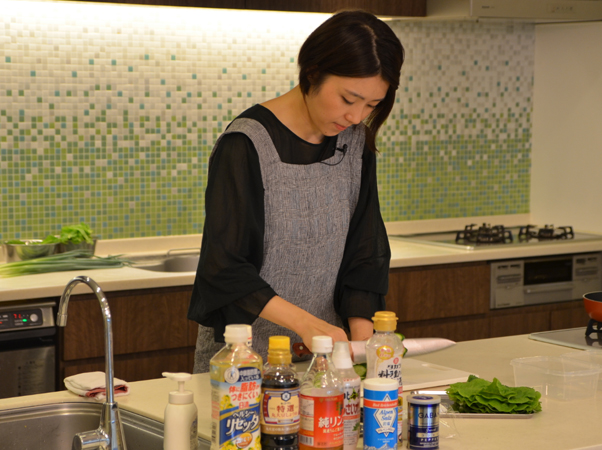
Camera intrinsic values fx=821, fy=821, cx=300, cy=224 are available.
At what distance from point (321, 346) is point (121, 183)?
2224 mm

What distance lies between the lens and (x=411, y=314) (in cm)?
312

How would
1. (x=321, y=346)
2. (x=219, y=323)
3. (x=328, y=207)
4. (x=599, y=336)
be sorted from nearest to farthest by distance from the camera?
(x=321, y=346)
(x=219, y=323)
(x=328, y=207)
(x=599, y=336)

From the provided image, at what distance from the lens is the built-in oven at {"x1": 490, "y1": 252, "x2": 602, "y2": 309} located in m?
3.27

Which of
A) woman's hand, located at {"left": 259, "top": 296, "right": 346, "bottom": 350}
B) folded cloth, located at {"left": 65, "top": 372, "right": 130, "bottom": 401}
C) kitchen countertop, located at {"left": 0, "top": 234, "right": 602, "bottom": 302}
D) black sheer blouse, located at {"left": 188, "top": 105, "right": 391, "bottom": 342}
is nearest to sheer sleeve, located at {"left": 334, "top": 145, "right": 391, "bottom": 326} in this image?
black sheer blouse, located at {"left": 188, "top": 105, "right": 391, "bottom": 342}

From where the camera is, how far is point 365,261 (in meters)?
1.90

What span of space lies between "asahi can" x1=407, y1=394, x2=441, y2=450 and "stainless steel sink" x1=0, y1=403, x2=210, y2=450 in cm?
51

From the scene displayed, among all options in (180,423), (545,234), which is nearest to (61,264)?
(180,423)

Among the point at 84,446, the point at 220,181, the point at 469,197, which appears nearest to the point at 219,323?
the point at 220,181

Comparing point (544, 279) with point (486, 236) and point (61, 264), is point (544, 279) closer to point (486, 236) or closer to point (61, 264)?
point (486, 236)

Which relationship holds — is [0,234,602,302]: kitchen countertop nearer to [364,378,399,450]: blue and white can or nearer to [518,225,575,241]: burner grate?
[518,225,575,241]: burner grate

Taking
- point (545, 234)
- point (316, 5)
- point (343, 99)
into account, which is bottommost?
point (545, 234)

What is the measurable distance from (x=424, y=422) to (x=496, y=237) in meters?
2.30

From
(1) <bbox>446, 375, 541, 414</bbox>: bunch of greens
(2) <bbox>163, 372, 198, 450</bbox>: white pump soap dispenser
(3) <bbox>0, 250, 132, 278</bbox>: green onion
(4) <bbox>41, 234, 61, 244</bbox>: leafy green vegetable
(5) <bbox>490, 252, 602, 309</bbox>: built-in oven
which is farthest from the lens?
(5) <bbox>490, 252, 602, 309</bbox>: built-in oven

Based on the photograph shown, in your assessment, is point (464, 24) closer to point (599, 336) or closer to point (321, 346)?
point (599, 336)
